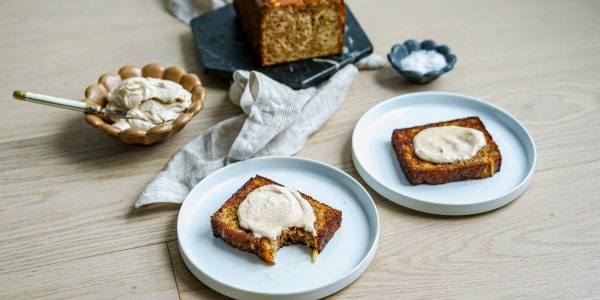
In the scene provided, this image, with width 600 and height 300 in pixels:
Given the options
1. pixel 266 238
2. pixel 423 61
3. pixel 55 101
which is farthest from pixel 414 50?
pixel 55 101

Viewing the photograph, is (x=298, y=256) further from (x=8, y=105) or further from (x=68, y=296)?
(x=8, y=105)

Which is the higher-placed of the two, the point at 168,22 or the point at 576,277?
the point at 168,22

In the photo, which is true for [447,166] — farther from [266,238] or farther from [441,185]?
[266,238]

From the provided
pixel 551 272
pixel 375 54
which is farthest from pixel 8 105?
pixel 551 272

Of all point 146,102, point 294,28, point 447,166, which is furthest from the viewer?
point 294,28

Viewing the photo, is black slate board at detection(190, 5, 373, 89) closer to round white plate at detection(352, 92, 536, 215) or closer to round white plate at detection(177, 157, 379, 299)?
round white plate at detection(352, 92, 536, 215)

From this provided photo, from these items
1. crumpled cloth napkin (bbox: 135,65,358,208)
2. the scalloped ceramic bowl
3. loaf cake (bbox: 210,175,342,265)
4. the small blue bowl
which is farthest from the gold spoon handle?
the small blue bowl
